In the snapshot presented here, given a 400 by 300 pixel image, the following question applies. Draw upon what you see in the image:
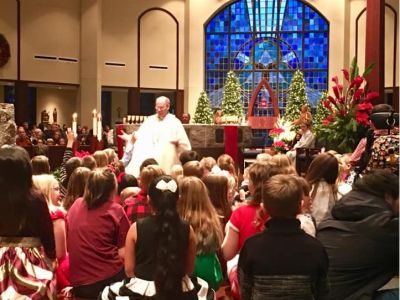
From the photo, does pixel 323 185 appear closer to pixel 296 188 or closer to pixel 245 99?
pixel 296 188

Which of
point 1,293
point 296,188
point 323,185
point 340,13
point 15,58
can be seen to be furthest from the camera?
point 340,13

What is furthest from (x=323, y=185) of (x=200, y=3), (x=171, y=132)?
(x=200, y=3)

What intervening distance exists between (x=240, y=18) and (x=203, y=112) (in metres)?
3.94

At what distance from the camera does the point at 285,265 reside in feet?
9.57

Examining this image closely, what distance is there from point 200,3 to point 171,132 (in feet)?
44.1

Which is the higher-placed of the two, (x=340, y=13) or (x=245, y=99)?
(x=340, y=13)

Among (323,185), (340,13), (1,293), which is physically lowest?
(1,293)

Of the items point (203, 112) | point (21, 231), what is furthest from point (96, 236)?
point (203, 112)

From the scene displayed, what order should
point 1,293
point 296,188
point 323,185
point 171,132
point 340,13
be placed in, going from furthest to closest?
point 340,13
point 171,132
point 323,185
point 1,293
point 296,188

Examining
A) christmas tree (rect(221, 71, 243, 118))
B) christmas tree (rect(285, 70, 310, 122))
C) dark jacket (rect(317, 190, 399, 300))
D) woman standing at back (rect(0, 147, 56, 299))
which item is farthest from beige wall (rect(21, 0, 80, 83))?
dark jacket (rect(317, 190, 399, 300))

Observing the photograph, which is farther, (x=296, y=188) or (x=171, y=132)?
(x=171, y=132)

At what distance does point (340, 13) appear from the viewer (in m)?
19.9

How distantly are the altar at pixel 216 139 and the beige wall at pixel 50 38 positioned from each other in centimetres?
799

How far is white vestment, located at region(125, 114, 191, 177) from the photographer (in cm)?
802
